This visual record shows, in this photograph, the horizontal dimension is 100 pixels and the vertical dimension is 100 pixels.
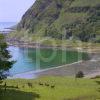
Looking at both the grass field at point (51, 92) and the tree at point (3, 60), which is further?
the tree at point (3, 60)

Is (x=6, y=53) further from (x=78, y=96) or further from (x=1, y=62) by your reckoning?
(x=78, y=96)

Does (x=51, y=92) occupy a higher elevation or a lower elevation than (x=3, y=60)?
lower

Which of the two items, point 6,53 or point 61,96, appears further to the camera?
point 6,53

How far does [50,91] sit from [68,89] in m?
3.62

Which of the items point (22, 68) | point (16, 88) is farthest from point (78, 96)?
point (22, 68)

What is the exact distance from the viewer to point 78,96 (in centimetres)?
5234

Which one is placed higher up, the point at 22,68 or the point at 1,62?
the point at 1,62

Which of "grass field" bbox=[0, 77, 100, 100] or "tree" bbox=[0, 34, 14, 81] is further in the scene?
"tree" bbox=[0, 34, 14, 81]

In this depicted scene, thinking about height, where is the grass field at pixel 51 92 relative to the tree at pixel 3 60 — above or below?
below

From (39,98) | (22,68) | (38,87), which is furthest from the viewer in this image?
(22,68)

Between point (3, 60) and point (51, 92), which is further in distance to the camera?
point (3, 60)

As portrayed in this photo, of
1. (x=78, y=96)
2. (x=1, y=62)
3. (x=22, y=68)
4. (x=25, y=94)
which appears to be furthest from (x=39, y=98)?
(x=22, y=68)

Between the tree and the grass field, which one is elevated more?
the tree

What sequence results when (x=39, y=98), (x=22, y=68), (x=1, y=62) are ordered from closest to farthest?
(x=39, y=98) → (x=1, y=62) → (x=22, y=68)
